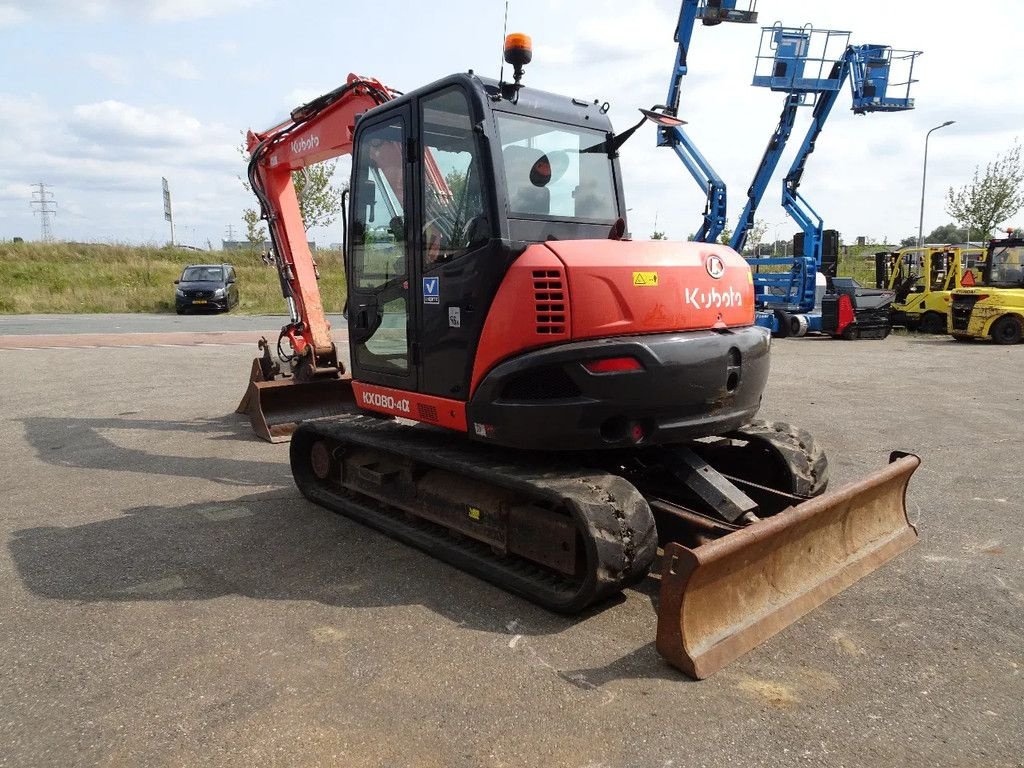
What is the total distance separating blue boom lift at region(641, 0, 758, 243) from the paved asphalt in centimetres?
1192

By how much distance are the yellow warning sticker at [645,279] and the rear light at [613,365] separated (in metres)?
0.39

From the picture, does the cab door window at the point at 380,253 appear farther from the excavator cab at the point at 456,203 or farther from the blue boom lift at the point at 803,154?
the blue boom lift at the point at 803,154

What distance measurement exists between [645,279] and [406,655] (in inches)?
84.1

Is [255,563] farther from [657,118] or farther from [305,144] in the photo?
[305,144]

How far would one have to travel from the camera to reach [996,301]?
16922 millimetres

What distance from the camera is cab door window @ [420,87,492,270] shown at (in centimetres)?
407

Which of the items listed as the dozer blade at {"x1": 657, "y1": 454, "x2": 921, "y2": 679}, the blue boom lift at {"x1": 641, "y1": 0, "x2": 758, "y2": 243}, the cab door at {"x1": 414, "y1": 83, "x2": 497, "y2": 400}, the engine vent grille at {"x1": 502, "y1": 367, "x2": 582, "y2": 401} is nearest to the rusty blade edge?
the dozer blade at {"x1": 657, "y1": 454, "x2": 921, "y2": 679}

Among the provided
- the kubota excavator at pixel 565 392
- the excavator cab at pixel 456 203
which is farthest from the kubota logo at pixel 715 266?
the excavator cab at pixel 456 203

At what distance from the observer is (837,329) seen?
1838cm

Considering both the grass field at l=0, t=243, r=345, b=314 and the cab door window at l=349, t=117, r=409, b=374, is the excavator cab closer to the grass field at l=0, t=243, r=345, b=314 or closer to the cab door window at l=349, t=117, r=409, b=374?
the cab door window at l=349, t=117, r=409, b=374

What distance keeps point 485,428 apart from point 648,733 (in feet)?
5.76

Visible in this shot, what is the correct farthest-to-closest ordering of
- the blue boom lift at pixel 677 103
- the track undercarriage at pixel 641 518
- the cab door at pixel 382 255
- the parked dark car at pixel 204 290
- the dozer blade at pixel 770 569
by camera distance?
the parked dark car at pixel 204 290 < the blue boom lift at pixel 677 103 < the cab door at pixel 382 255 < the track undercarriage at pixel 641 518 < the dozer blade at pixel 770 569

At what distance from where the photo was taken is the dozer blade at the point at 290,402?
7758 millimetres

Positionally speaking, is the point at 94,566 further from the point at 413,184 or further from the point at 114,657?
the point at 413,184
